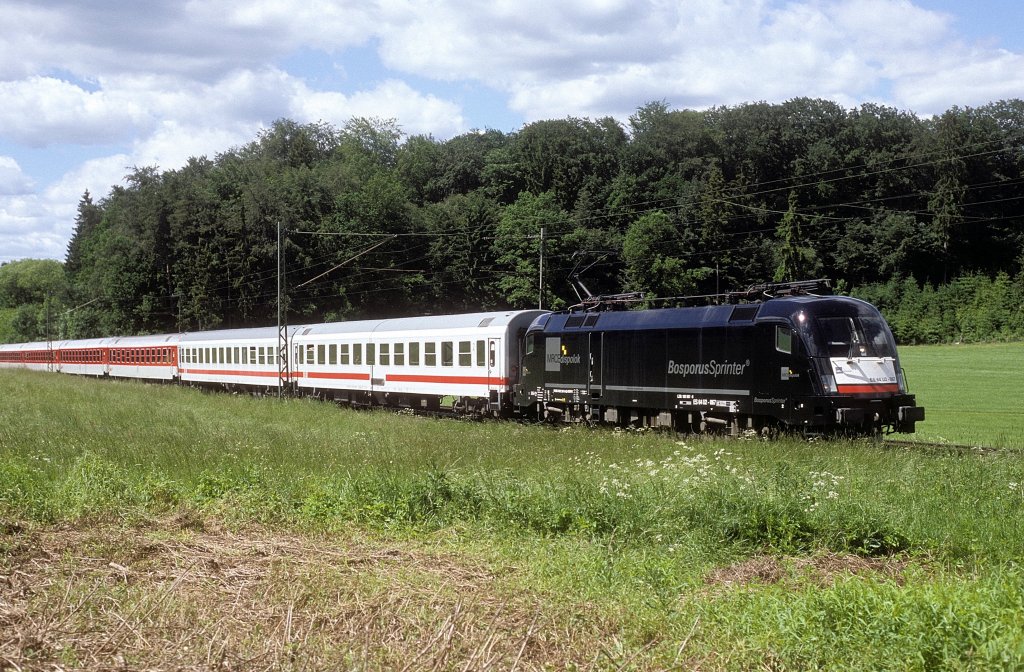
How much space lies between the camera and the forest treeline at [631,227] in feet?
247

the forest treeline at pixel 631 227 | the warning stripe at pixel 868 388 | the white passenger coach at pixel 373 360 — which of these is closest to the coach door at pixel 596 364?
the white passenger coach at pixel 373 360

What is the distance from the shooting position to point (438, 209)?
294 ft

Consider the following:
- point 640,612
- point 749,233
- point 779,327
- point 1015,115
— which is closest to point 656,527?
point 640,612

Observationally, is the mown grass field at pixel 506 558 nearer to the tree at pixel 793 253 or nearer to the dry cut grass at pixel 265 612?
the dry cut grass at pixel 265 612

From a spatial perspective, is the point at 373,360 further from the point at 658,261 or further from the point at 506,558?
the point at 658,261

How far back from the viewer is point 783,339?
62.7ft

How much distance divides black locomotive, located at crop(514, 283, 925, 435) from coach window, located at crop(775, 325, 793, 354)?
0.02 metres

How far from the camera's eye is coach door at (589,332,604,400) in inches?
960

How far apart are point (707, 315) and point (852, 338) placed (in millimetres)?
3474

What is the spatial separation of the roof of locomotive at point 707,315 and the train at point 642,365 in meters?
0.03

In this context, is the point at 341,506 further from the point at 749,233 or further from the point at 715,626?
the point at 749,233

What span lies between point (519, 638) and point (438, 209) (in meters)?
84.6

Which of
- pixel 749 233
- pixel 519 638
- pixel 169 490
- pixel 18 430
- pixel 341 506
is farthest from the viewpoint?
pixel 749 233

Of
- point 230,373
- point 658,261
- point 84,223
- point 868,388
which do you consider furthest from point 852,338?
point 84,223
